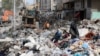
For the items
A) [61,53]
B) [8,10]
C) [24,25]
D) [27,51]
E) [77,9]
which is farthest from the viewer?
[77,9]

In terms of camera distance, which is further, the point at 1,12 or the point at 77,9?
the point at 77,9

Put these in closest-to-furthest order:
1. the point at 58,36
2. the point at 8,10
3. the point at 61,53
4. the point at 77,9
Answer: the point at 61,53 → the point at 58,36 → the point at 8,10 → the point at 77,9

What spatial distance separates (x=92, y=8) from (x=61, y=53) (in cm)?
2620

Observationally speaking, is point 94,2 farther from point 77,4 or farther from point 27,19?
point 27,19

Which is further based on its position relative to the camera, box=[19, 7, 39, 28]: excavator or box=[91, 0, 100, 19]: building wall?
box=[91, 0, 100, 19]: building wall

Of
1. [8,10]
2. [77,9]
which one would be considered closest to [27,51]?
[8,10]

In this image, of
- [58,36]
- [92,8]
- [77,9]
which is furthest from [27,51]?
[77,9]

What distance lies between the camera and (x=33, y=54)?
496 inches

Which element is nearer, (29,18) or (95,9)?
(29,18)

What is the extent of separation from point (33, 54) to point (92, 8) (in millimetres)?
26166

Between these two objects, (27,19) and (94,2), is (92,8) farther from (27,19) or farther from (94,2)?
(27,19)

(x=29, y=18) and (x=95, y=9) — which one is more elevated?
(x=95, y=9)

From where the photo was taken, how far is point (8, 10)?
111 ft

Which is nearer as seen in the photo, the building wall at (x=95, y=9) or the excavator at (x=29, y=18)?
the excavator at (x=29, y=18)
